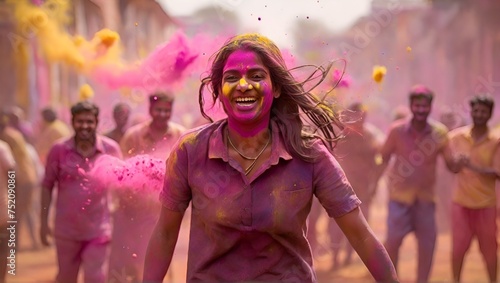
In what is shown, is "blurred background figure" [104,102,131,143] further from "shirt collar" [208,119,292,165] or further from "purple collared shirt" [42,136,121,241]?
"shirt collar" [208,119,292,165]

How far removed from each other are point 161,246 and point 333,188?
0.77m

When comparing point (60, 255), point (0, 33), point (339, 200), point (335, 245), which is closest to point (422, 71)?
point (0, 33)

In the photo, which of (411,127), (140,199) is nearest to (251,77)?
(140,199)

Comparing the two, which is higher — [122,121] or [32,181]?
[122,121]

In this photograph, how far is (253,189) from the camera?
3537 mm

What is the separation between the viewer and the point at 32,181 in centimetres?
1090

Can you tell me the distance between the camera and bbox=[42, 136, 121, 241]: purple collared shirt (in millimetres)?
6551

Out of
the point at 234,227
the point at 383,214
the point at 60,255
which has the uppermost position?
the point at 234,227

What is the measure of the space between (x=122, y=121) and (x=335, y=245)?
3462 mm

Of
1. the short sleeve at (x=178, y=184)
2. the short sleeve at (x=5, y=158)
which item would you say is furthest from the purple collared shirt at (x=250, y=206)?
the short sleeve at (x=5, y=158)

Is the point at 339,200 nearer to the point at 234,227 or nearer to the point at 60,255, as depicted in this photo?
the point at 234,227

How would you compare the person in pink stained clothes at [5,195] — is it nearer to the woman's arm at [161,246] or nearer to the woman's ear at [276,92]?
the woman's arm at [161,246]

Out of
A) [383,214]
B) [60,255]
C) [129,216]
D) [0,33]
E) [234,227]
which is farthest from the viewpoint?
[383,214]

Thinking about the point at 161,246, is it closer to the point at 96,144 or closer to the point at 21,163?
the point at 96,144
